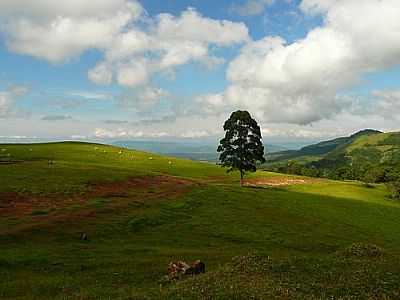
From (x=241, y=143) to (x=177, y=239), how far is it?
45.8m

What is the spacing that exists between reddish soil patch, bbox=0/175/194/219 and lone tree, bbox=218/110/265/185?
1191 cm

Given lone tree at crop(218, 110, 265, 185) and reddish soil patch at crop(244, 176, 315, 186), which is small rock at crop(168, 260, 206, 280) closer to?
lone tree at crop(218, 110, 265, 185)

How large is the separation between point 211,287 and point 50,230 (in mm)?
26097

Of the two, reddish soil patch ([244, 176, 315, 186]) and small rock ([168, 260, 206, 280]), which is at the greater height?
reddish soil patch ([244, 176, 315, 186])

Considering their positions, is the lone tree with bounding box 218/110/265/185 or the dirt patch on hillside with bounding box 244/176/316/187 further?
the dirt patch on hillside with bounding box 244/176/316/187

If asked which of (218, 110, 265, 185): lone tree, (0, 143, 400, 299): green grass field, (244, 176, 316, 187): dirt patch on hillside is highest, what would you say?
(218, 110, 265, 185): lone tree

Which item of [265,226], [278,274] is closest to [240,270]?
[278,274]

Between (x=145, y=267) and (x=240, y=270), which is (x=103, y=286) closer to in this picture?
(x=145, y=267)

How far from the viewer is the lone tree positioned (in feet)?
278

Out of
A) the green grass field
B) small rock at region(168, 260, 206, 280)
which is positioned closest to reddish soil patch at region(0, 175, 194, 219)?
the green grass field

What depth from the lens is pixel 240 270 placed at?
78.6 ft

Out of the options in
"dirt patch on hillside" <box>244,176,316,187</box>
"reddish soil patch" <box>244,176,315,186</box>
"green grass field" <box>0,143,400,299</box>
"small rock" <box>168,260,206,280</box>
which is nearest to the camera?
"green grass field" <box>0,143,400,299</box>

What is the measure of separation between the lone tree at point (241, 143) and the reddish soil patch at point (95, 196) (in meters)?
11.9

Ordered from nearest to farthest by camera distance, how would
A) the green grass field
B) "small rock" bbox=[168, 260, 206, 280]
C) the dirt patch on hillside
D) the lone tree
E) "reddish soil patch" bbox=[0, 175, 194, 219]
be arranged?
the green grass field → "small rock" bbox=[168, 260, 206, 280] → "reddish soil patch" bbox=[0, 175, 194, 219] → the lone tree → the dirt patch on hillside
